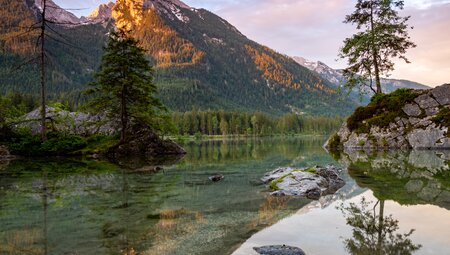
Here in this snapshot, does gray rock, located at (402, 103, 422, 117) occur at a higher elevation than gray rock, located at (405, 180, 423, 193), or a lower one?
higher

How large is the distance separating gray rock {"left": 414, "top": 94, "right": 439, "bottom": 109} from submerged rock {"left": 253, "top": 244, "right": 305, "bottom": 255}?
38644mm

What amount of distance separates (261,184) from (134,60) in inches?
945

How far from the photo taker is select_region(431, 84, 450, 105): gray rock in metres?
39.6

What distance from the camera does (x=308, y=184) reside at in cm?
1513

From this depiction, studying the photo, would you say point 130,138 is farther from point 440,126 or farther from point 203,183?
point 440,126

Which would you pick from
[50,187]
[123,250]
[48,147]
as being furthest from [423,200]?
[48,147]

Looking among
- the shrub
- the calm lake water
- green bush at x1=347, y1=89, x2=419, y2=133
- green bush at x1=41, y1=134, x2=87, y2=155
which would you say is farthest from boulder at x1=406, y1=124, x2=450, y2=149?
green bush at x1=41, y1=134, x2=87, y2=155

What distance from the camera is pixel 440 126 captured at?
124ft

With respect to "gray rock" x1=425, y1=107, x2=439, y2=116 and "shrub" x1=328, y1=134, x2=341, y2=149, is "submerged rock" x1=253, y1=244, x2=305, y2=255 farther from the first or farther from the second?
"shrub" x1=328, y1=134, x2=341, y2=149

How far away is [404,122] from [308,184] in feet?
97.5

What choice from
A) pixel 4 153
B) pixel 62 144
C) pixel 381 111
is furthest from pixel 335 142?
pixel 4 153

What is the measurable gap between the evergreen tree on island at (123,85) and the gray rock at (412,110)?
26048 mm

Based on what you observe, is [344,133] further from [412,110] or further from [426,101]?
[426,101]

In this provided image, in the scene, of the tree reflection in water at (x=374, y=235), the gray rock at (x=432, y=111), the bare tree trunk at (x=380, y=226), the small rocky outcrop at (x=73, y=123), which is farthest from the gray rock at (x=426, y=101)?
the tree reflection in water at (x=374, y=235)
